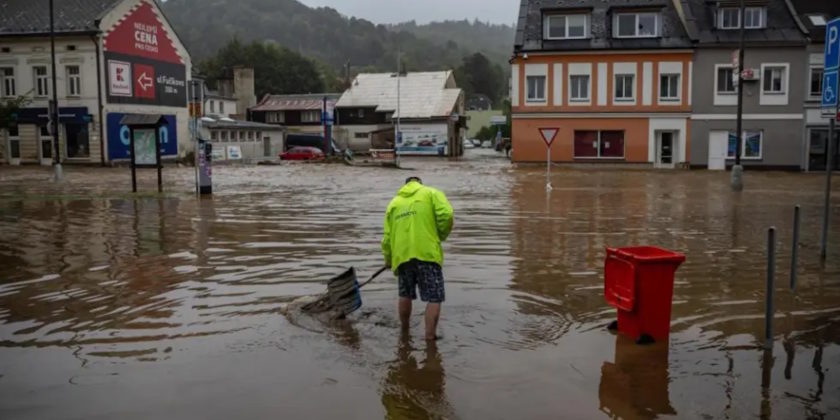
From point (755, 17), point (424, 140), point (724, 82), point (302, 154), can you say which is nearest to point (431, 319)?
point (724, 82)

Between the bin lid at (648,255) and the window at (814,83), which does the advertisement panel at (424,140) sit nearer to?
the window at (814,83)

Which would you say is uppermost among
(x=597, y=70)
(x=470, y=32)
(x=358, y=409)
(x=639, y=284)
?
(x=470, y=32)

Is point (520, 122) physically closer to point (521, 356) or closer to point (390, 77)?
point (390, 77)

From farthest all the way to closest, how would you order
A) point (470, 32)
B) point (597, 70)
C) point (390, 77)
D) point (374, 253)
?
1. point (470, 32)
2. point (390, 77)
3. point (597, 70)
4. point (374, 253)

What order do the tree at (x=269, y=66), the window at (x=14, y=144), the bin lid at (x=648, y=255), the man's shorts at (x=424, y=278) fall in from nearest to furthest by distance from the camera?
the bin lid at (x=648, y=255), the man's shorts at (x=424, y=278), the window at (x=14, y=144), the tree at (x=269, y=66)

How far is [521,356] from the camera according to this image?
667 centimetres

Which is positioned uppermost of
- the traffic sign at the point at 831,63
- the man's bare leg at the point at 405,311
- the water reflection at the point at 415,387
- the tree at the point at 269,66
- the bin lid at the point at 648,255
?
the tree at the point at 269,66

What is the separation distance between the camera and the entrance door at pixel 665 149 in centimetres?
4375

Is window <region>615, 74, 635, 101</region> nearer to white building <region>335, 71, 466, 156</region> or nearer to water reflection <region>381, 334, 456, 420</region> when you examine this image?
white building <region>335, 71, 466, 156</region>

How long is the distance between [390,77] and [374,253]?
6366 cm

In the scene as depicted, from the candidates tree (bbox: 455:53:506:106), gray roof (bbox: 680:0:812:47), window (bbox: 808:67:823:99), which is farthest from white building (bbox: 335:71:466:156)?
tree (bbox: 455:53:506:106)

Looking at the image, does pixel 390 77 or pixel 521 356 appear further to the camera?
pixel 390 77

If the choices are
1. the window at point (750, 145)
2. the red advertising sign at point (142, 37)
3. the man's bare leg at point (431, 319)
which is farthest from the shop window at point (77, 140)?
the man's bare leg at point (431, 319)

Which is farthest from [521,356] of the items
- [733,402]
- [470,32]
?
[470,32]
